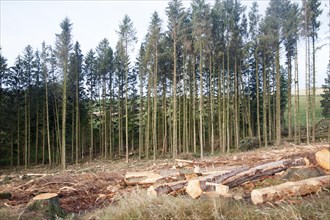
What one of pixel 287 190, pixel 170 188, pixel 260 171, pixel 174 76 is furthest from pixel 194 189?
pixel 174 76

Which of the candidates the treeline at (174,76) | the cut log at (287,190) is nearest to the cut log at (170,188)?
the cut log at (287,190)

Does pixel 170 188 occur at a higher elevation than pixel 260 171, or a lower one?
lower

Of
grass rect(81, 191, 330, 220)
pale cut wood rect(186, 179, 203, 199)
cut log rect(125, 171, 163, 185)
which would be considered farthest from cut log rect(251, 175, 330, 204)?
cut log rect(125, 171, 163, 185)

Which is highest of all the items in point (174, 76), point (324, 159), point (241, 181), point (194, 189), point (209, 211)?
point (174, 76)

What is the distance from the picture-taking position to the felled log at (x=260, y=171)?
6398 mm

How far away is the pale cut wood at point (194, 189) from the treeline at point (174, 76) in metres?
13.3

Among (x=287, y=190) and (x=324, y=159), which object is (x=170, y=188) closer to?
(x=287, y=190)

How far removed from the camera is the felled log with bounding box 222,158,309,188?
252 inches

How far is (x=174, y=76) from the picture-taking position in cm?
1962

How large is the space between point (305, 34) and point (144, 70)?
45.9ft

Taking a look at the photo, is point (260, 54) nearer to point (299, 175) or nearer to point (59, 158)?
point (299, 175)

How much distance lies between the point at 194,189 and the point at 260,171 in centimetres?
242

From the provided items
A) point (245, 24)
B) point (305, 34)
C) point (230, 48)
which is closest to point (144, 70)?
point (230, 48)

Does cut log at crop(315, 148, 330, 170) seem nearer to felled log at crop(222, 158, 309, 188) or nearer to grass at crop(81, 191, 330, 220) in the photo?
felled log at crop(222, 158, 309, 188)
